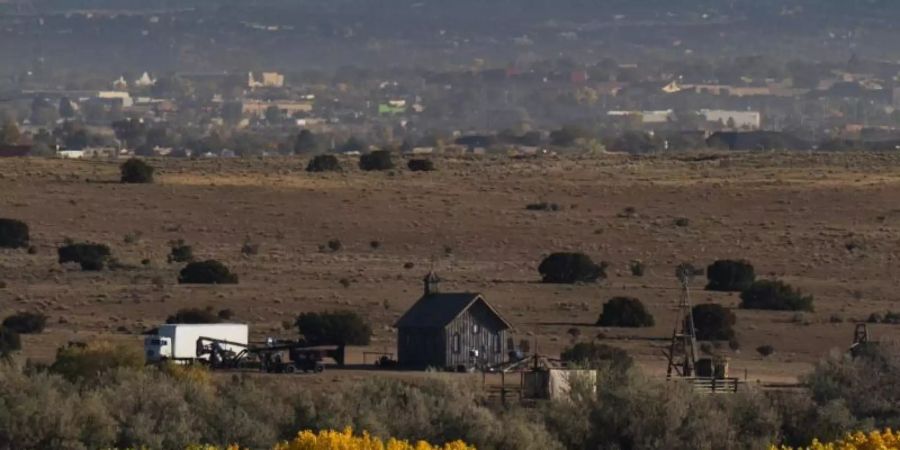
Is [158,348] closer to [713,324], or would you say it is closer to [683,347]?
[683,347]

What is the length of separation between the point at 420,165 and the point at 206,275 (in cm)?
2908

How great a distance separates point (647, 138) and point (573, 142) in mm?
4552

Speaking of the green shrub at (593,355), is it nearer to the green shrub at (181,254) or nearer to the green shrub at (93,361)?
the green shrub at (93,361)

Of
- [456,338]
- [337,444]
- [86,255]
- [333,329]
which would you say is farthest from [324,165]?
[337,444]

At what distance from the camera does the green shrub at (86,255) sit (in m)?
64.9

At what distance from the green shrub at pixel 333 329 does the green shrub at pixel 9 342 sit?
5566 mm

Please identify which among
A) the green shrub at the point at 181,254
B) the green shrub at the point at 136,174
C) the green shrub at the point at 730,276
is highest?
the green shrub at the point at 136,174

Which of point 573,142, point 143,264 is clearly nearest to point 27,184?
point 143,264

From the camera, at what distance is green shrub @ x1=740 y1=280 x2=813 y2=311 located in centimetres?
5959

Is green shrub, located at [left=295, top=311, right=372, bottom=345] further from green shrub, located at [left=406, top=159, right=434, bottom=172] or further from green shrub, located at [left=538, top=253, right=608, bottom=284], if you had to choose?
green shrub, located at [left=406, top=159, right=434, bottom=172]

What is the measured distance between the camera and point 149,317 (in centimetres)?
5734

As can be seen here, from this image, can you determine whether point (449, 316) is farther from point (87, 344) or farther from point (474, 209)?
point (474, 209)

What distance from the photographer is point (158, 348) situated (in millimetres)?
49562

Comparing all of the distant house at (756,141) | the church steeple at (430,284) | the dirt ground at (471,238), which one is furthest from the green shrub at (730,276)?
the distant house at (756,141)
